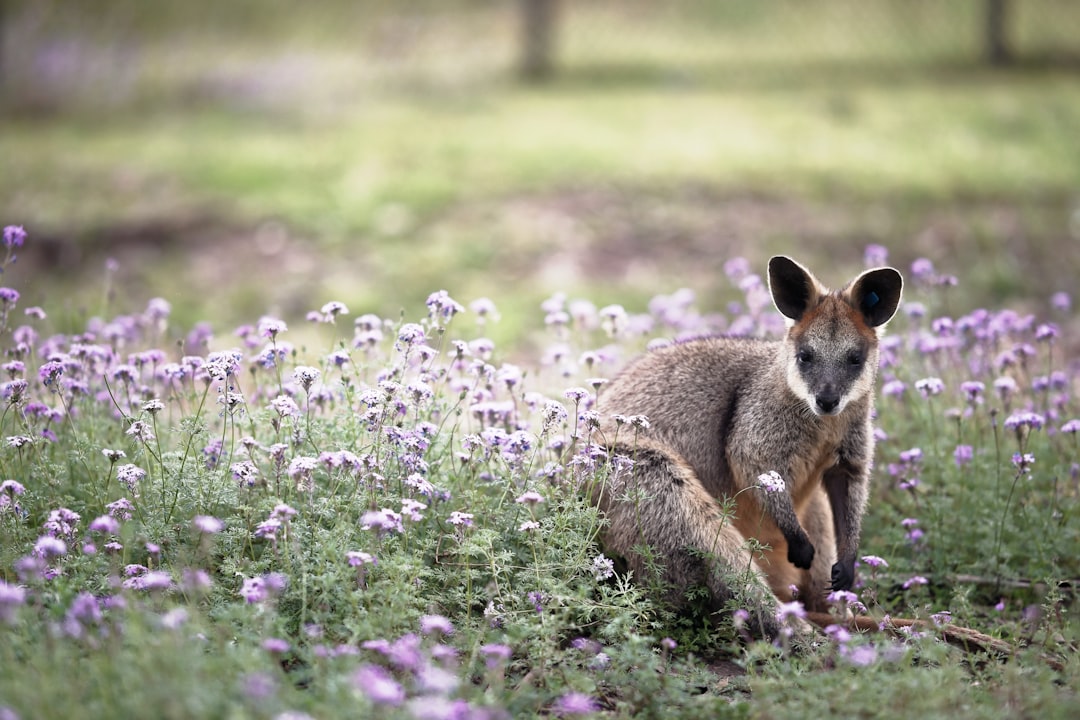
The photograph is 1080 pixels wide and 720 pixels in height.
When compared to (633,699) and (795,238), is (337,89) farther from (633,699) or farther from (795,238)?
(633,699)

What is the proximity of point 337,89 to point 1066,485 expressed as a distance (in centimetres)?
1372

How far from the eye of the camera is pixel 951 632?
4.35 metres

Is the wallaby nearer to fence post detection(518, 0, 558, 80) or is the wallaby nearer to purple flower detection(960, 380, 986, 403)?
purple flower detection(960, 380, 986, 403)

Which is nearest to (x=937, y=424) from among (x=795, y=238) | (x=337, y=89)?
(x=795, y=238)

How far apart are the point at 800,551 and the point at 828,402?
66 cm

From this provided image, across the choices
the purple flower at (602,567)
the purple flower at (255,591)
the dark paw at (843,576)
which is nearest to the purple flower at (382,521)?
the purple flower at (255,591)

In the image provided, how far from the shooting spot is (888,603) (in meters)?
5.14

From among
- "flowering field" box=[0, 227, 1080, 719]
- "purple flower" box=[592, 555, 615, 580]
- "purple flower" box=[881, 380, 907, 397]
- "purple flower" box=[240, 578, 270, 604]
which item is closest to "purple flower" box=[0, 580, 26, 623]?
"flowering field" box=[0, 227, 1080, 719]

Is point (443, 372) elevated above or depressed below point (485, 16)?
below

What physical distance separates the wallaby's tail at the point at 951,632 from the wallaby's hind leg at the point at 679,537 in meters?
0.34

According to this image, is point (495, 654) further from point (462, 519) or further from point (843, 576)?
point (843, 576)

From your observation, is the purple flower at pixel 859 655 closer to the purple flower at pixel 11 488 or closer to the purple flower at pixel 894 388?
the purple flower at pixel 894 388

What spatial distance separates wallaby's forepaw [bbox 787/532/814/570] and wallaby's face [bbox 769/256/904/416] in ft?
1.81

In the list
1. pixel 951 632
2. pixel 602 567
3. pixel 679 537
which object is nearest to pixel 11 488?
pixel 602 567
